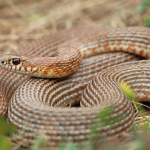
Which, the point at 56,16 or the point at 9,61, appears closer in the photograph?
the point at 9,61

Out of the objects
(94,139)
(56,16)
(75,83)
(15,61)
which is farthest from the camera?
(56,16)

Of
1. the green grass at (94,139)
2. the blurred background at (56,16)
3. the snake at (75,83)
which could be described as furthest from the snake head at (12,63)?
the blurred background at (56,16)

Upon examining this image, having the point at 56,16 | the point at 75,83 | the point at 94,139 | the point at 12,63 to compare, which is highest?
the point at 56,16

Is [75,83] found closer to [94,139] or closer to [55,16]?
[94,139]

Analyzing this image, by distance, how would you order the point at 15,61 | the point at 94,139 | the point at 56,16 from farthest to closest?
the point at 56,16, the point at 15,61, the point at 94,139

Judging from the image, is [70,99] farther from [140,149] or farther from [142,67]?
[140,149]

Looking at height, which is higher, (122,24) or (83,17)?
(83,17)

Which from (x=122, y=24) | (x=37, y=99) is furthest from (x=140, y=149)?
(x=122, y=24)

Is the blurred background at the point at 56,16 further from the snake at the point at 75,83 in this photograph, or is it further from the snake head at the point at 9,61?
the snake head at the point at 9,61

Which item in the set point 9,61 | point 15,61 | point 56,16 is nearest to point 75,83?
point 15,61
